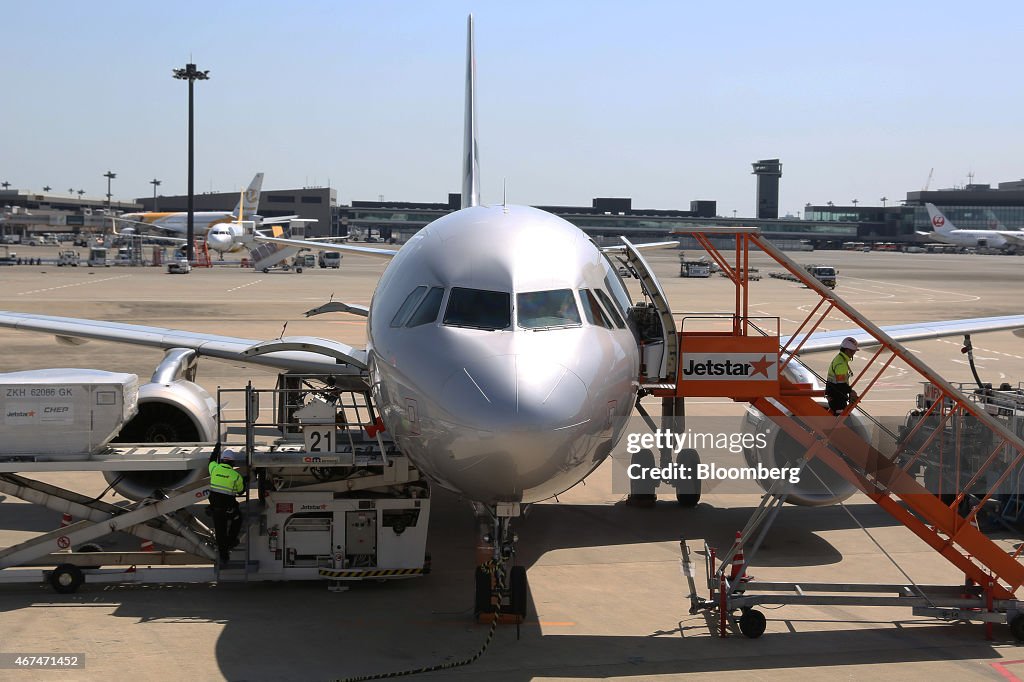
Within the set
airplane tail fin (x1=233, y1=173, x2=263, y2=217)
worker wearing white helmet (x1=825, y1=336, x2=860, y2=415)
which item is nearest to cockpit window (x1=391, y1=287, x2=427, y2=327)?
worker wearing white helmet (x1=825, y1=336, x2=860, y2=415)

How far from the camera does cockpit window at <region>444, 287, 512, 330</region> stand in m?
10.2

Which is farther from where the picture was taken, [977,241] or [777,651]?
[977,241]

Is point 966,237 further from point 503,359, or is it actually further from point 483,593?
point 503,359

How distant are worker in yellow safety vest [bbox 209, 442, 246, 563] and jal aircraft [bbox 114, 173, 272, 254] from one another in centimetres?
9430

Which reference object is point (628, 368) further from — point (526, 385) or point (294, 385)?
point (294, 385)

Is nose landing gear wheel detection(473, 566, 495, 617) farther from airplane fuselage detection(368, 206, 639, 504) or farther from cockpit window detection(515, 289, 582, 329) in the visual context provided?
cockpit window detection(515, 289, 582, 329)

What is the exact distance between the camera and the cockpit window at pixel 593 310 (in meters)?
10.7

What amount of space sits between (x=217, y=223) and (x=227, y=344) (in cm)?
11698

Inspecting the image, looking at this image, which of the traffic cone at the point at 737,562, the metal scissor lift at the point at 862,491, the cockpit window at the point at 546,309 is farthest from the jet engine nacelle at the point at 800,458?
the cockpit window at the point at 546,309

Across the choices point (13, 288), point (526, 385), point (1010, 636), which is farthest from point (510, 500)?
point (13, 288)

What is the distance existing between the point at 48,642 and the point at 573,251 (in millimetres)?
6541

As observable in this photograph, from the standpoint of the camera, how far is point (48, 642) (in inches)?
417

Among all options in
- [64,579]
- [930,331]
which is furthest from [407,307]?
[930,331]

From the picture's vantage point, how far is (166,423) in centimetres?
1534
